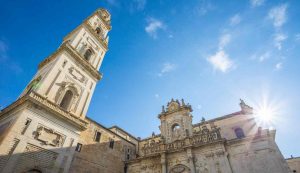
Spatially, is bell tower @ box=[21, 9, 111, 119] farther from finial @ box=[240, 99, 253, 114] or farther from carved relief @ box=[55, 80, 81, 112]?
finial @ box=[240, 99, 253, 114]

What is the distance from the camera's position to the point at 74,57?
65.0ft

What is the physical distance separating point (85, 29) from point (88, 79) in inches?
296

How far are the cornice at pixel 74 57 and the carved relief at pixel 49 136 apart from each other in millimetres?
8452

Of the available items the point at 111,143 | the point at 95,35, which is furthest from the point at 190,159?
the point at 95,35

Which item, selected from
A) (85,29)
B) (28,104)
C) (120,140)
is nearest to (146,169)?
(120,140)

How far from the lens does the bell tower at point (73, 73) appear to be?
16.5 meters

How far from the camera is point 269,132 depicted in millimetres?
17141

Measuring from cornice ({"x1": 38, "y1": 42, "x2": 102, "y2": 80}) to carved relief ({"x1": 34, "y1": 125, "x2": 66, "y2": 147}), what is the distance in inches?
333

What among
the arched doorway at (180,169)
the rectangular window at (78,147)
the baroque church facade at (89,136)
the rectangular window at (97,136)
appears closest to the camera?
the baroque church facade at (89,136)

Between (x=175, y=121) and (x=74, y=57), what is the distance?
14330mm

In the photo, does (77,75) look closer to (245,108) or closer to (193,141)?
(193,141)

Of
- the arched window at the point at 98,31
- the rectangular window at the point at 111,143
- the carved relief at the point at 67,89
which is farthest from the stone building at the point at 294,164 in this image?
the arched window at the point at 98,31

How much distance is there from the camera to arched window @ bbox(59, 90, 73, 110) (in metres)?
17.6

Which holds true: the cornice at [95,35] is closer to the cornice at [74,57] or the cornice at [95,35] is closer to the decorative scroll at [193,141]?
the cornice at [74,57]
